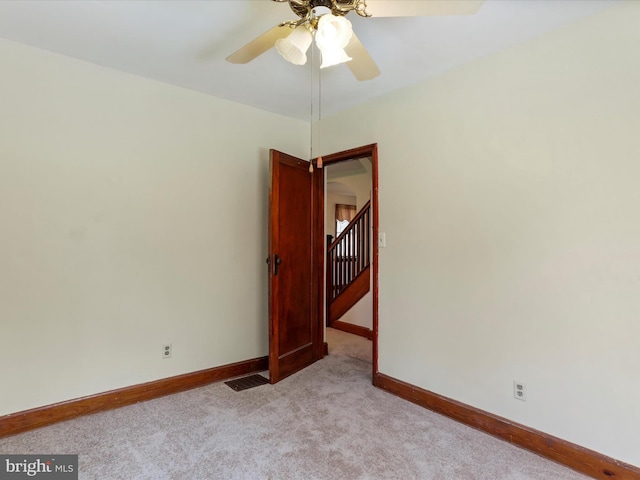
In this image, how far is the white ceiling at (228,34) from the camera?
1.81 m

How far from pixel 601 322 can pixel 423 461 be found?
1.21m

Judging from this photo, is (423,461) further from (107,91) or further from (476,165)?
(107,91)

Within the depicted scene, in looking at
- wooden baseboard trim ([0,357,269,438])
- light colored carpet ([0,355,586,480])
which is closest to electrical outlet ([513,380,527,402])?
light colored carpet ([0,355,586,480])

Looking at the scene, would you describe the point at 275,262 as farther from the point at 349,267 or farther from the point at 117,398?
the point at 349,267

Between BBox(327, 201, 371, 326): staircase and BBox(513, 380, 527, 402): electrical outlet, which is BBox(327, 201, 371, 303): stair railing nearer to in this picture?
BBox(327, 201, 371, 326): staircase

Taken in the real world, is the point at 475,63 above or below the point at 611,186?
above

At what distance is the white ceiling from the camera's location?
1.81m

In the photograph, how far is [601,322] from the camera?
1.80 metres

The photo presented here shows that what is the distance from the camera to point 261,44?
171 cm

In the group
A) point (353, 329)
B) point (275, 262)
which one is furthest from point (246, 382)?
point (353, 329)

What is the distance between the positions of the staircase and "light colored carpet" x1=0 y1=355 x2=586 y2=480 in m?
2.10

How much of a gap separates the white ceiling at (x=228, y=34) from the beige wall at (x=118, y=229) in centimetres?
28

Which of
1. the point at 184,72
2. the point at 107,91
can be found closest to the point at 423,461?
the point at 184,72

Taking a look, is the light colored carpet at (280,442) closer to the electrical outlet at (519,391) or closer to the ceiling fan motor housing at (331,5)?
the electrical outlet at (519,391)
